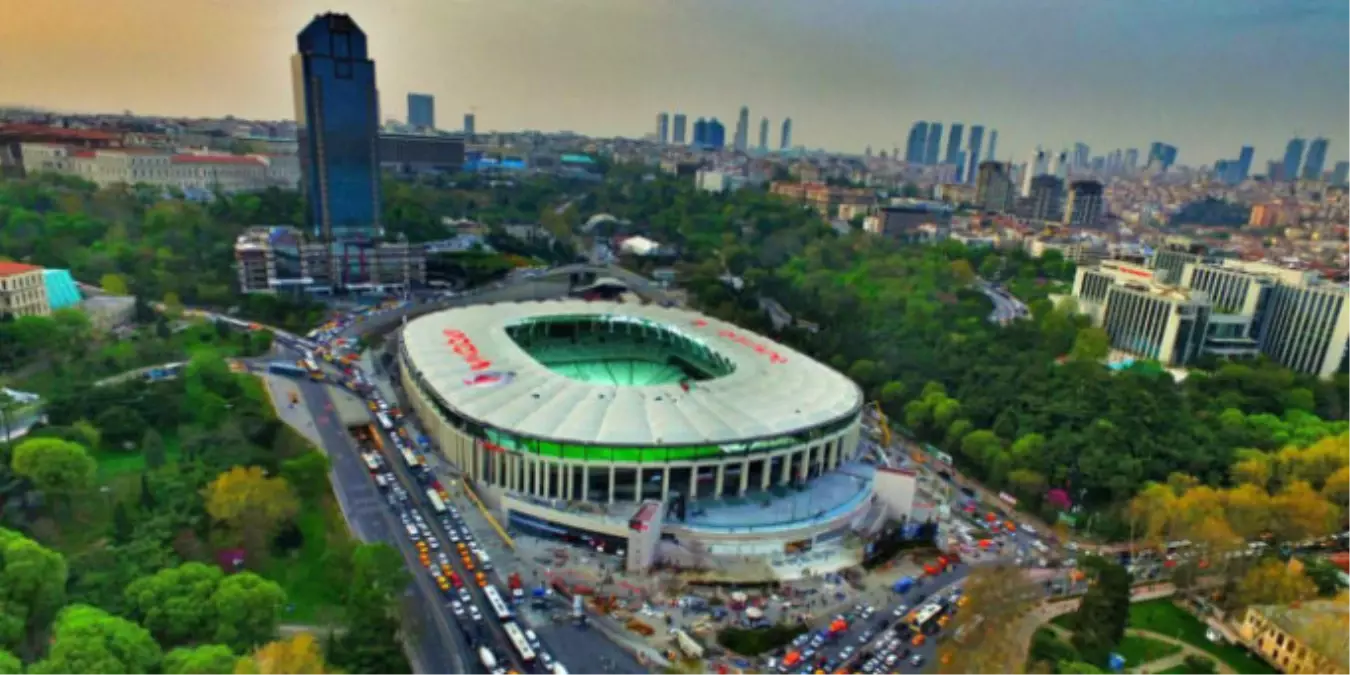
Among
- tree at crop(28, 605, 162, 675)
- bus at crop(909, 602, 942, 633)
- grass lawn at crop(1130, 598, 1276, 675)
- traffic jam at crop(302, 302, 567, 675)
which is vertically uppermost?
tree at crop(28, 605, 162, 675)

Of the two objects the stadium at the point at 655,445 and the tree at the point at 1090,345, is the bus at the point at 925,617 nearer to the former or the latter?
the stadium at the point at 655,445

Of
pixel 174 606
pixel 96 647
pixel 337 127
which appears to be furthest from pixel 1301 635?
pixel 337 127

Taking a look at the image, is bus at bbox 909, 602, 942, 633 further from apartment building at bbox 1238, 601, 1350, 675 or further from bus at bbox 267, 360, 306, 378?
bus at bbox 267, 360, 306, 378

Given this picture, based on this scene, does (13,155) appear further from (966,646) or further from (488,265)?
(966,646)

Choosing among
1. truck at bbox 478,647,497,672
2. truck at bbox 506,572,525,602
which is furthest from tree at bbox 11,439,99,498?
truck at bbox 478,647,497,672

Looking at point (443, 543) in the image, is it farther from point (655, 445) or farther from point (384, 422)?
point (384, 422)

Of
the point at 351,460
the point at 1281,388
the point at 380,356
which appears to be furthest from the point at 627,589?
the point at 1281,388
